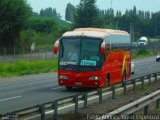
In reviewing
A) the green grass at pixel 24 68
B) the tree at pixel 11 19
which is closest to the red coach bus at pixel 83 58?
the green grass at pixel 24 68

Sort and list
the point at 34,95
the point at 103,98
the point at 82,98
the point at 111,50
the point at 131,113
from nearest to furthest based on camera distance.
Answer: the point at 131,113
the point at 82,98
the point at 103,98
the point at 34,95
the point at 111,50

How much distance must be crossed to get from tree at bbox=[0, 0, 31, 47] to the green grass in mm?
14305

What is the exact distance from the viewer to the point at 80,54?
25688 millimetres

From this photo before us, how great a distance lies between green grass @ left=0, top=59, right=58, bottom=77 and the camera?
147 ft

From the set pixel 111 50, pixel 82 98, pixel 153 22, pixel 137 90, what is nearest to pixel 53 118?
pixel 82 98

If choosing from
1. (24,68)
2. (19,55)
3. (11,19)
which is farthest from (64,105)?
(11,19)

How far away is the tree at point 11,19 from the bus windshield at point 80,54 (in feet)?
134

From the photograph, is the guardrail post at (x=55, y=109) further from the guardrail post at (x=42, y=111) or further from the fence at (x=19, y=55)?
the fence at (x=19, y=55)

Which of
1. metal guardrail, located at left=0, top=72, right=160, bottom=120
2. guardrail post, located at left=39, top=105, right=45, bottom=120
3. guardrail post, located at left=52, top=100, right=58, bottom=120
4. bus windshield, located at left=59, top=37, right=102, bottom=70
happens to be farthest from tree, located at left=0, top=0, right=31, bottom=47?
guardrail post, located at left=39, top=105, right=45, bottom=120

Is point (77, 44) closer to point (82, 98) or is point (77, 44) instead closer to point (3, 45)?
point (82, 98)

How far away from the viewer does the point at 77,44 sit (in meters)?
25.9

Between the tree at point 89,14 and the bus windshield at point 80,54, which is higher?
the tree at point 89,14

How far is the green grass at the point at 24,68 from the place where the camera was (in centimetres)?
4466

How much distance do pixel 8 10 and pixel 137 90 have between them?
44.7 meters
